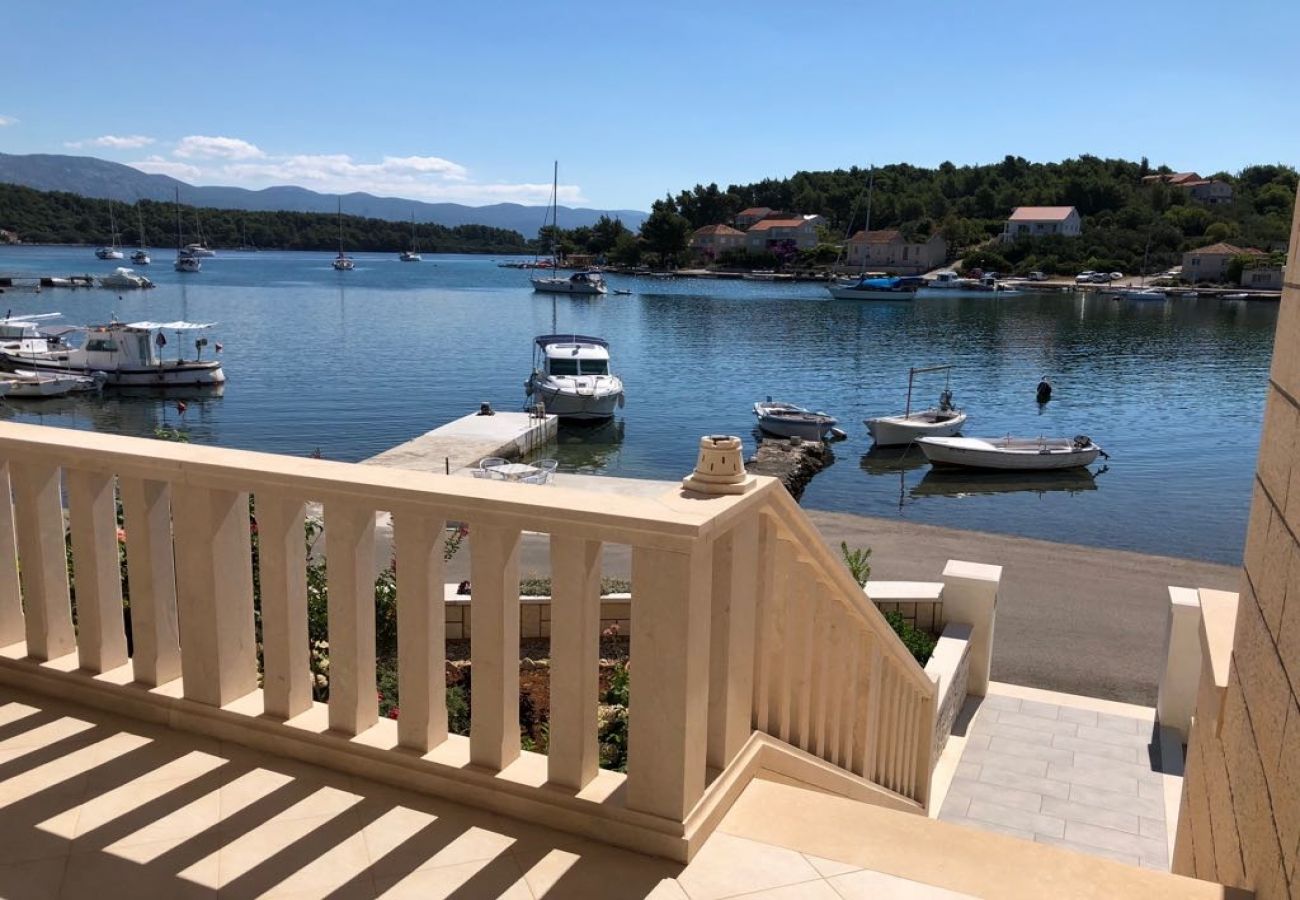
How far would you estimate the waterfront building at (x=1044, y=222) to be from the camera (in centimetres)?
12600

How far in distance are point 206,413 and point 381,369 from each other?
12.1m

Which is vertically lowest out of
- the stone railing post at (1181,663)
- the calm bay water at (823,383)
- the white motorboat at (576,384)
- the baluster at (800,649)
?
the calm bay water at (823,383)

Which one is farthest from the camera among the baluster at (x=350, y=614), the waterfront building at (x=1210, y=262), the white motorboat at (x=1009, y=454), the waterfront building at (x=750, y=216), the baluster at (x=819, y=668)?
the waterfront building at (x=750, y=216)

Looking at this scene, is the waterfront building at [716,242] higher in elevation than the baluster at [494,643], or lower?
higher

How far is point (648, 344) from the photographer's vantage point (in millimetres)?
62719

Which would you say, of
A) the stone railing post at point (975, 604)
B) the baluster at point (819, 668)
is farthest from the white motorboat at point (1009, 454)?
the baluster at point (819, 668)

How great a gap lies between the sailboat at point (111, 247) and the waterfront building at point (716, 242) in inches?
3277

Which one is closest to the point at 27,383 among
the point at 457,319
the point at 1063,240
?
the point at 457,319

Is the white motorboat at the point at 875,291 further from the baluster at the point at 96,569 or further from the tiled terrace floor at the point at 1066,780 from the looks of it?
the baluster at the point at 96,569

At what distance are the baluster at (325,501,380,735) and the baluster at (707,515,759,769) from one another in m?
0.88

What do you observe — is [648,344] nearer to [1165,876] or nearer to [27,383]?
[27,383]

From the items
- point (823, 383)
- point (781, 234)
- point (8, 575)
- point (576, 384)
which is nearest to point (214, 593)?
point (8, 575)

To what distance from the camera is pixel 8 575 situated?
10.8 ft

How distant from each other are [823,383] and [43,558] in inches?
1780
